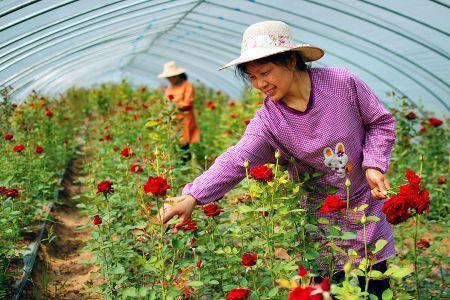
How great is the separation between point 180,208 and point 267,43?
68cm

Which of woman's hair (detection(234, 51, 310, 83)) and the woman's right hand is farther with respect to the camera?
woman's hair (detection(234, 51, 310, 83))

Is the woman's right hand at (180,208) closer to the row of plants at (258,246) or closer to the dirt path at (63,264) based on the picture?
the row of plants at (258,246)

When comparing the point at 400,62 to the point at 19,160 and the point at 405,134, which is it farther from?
the point at 19,160

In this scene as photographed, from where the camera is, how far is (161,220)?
5.83 feet

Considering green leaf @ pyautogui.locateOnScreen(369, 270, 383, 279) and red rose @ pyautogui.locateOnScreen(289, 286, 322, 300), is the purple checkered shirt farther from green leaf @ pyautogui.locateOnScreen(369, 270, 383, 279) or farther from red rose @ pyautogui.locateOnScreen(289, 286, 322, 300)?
red rose @ pyautogui.locateOnScreen(289, 286, 322, 300)

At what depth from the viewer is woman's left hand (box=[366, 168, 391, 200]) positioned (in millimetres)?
1764

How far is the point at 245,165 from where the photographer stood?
178 cm

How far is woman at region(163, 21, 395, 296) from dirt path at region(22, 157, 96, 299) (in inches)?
40.1

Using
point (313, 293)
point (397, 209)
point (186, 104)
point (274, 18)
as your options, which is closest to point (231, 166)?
point (397, 209)

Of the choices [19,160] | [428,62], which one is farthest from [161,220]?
[428,62]

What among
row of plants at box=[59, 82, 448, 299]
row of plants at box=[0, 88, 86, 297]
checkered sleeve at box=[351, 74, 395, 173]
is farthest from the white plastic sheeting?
checkered sleeve at box=[351, 74, 395, 173]

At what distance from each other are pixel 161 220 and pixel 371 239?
0.87 metres

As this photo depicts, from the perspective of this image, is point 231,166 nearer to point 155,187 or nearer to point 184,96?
point 155,187

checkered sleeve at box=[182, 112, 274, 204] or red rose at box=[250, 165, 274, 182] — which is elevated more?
red rose at box=[250, 165, 274, 182]
